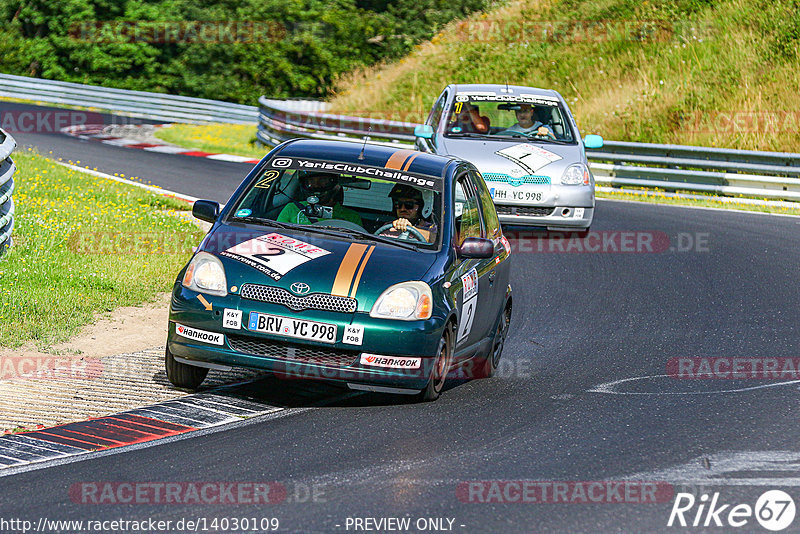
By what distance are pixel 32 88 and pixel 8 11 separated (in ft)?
51.0

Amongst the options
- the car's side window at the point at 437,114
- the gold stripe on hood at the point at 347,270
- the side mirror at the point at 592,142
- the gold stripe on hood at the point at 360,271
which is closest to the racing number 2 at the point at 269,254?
the gold stripe on hood at the point at 347,270

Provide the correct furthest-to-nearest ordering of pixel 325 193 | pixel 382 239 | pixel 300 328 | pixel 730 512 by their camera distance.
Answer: pixel 325 193 < pixel 382 239 < pixel 300 328 < pixel 730 512

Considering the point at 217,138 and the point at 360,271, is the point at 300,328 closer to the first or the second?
the point at 360,271

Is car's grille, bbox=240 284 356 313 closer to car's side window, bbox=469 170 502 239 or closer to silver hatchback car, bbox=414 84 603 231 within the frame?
car's side window, bbox=469 170 502 239

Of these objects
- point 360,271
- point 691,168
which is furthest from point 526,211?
point 691,168

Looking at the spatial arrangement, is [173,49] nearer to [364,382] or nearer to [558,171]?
[558,171]

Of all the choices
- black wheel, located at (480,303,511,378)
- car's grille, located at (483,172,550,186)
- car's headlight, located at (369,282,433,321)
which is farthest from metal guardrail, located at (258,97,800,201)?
car's headlight, located at (369,282,433,321)

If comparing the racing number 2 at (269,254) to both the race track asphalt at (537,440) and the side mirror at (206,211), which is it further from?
the race track asphalt at (537,440)

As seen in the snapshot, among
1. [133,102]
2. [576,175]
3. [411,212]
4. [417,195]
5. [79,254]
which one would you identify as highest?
[417,195]

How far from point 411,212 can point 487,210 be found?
1.06m

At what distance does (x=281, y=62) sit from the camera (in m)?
48.6

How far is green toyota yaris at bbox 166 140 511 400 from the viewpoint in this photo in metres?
6.77

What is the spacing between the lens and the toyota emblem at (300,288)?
6766mm

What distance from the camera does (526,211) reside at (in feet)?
46.0
